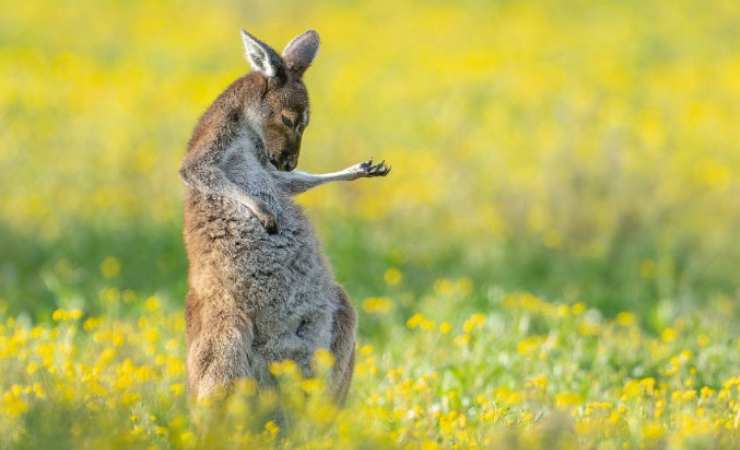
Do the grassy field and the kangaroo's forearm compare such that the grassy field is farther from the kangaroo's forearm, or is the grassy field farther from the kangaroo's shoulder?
the kangaroo's shoulder

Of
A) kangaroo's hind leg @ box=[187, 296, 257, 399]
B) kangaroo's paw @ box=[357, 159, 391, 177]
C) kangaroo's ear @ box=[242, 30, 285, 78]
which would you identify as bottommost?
kangaroo's hind leg @ box=[187, 296, 257, 399]

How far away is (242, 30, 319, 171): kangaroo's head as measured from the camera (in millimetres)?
Result: 5062

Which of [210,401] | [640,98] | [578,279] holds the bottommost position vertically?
[210,401]

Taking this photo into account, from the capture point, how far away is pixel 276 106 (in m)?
5.07

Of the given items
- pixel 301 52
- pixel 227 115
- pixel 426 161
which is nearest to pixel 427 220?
pixel 426 161

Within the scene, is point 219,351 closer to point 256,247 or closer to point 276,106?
point 256,247

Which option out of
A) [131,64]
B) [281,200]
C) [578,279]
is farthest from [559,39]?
[281,200]

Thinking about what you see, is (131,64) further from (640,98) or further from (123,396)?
(123,396)

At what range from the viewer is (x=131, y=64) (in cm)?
1742

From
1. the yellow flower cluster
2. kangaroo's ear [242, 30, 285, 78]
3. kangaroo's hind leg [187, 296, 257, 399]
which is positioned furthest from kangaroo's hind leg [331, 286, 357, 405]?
kangaroo's ear [242, 30, 285, 78]

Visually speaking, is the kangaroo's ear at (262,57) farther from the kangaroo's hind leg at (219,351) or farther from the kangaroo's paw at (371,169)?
the kangaroo's hind leg at (219,351)

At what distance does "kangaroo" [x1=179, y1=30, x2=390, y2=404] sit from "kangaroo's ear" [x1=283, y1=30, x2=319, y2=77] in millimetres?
34

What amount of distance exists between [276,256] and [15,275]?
16.2 ft

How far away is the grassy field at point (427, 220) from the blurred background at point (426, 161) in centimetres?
4
